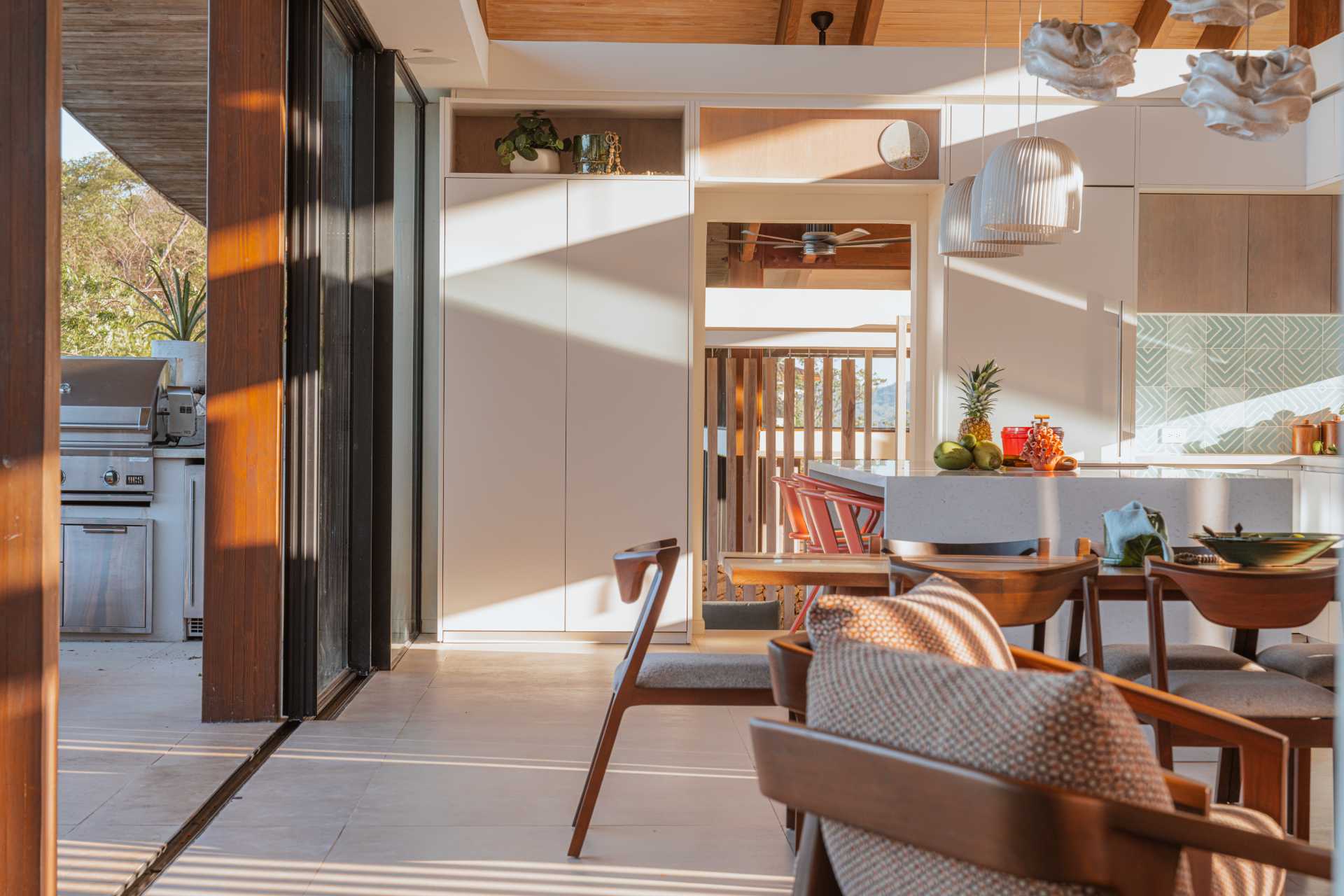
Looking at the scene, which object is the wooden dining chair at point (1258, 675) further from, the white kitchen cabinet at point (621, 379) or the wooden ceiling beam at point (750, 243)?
the wooden ceiling beam at point (750, 243)

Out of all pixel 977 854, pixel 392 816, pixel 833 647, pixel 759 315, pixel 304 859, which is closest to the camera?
pixel 977 854

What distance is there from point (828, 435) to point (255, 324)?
3.78 metres

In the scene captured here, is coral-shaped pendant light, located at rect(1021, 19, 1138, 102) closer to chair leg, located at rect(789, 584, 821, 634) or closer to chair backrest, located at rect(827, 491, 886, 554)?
chair backrest, located at rect(827, 491, 886, 554)

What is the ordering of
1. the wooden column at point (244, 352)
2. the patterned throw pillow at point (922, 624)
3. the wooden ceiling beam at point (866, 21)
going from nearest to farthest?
the patterned throw pillow at point (922, 624) → the wooden column at point (244, 352) → the wooden ceiling beam at point (866, 21)

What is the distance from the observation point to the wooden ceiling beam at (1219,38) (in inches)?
265

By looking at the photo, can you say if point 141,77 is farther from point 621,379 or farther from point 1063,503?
point 1063,503

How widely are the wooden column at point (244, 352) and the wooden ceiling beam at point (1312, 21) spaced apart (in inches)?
215

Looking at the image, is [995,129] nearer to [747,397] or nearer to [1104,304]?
[1104,304]

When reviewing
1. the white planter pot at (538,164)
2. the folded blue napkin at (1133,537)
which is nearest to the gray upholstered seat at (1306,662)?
the folded blue napkin at (1133,537)

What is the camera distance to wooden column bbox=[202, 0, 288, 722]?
4.05 meters

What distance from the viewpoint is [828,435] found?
7.00m

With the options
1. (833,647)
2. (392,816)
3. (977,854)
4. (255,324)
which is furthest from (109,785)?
(977,854)

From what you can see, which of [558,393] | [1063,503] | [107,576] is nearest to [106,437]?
[107,576]

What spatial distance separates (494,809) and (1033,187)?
2436 mm
